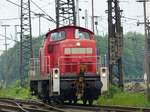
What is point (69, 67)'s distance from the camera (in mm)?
24188

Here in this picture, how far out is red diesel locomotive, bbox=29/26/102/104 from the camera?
2302 cm

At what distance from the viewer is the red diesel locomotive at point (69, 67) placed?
23016 mm

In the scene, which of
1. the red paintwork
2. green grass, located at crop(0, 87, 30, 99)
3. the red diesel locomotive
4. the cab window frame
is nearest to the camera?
the red diesel locomotive

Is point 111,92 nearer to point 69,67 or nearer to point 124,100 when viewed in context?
point 124,100

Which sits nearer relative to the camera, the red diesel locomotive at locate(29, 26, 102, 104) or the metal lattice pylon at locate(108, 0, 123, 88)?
the red diesel locomotive at locate(29, 26, 102, 104)

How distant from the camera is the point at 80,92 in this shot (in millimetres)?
23422

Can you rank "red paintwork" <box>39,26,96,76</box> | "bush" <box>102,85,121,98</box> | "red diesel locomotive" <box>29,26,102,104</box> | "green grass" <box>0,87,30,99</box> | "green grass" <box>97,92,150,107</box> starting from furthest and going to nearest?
1. "green grass" <box>0,87,30,99</box>
2. "bush" <box>102,85,121,98</box>
3. "green grass" <box>97,92,150,107</box>
4. "red paintwork" <box>39,26,96,76</box>
5. "red diesel locomotive" <box>29,26,102,104</box>

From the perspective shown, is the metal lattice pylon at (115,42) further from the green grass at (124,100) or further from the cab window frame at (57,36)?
the cab window frame at (57,36)

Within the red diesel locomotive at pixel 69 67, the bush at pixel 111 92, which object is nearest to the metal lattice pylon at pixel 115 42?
the bush at pixel 111 92

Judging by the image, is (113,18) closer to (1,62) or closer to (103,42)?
(103,42)

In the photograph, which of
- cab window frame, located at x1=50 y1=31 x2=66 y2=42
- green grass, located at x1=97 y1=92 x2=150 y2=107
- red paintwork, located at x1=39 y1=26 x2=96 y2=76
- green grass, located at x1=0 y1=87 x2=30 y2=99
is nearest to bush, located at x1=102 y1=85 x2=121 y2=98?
green grass, located at x1=97 y1=92 x2=150 y2=107

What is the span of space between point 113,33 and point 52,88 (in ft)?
37.1

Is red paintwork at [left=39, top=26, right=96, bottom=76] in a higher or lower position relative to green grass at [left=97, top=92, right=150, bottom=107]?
higher

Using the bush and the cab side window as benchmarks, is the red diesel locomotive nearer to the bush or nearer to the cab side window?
the cab side window
